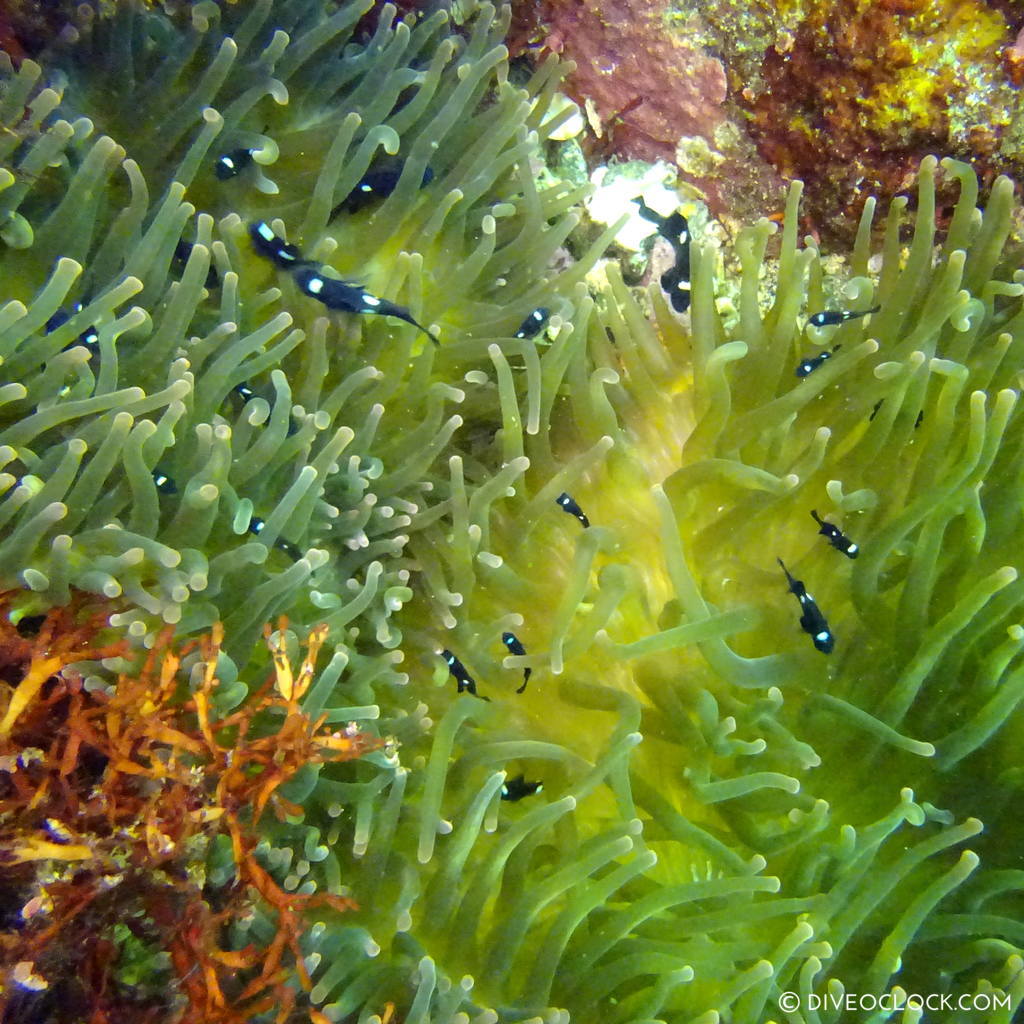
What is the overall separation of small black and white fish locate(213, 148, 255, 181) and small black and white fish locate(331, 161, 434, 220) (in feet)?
0.96

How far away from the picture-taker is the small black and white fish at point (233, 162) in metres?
2.48

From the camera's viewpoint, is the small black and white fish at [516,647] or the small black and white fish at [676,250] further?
the small black and white fish at [676,250]

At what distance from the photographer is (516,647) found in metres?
2.37

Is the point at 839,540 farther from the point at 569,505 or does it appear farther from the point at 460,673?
the point at 460,673

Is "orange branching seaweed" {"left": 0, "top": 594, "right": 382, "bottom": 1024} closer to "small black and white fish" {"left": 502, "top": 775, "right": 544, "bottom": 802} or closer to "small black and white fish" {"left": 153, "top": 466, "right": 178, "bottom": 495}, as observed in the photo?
"small black and white fish" {"left": 153, "top": 466, "right": 178, "bottom": 495}

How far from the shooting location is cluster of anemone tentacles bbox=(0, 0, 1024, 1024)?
203 cm

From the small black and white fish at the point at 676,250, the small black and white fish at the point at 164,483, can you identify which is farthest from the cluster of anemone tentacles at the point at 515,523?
the small black and white fish at the point at 676,250

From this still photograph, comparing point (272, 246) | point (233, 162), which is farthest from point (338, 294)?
point (233, 162)

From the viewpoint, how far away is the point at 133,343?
2.24 meters

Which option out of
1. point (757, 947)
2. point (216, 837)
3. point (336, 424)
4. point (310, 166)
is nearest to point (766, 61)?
point (310, 166)

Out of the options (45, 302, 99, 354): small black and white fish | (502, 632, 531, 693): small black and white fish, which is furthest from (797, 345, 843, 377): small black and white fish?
(45, 302, 99, 354): small black and white fish

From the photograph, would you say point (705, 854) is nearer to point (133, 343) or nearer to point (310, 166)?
point (133, 343)

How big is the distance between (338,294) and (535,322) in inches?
25.6

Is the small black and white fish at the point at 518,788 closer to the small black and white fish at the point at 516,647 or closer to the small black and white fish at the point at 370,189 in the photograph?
the small black and white fish at the point at 516,647
